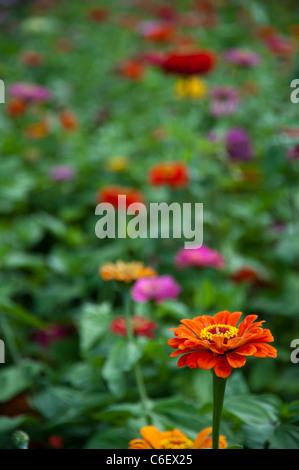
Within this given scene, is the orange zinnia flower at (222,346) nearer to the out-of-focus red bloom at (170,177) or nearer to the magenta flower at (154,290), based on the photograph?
the magenta flower at (154,290)

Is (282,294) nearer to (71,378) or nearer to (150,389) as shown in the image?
(150,389)

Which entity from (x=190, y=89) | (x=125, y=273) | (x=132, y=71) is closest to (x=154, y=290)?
(x=125, y=273)

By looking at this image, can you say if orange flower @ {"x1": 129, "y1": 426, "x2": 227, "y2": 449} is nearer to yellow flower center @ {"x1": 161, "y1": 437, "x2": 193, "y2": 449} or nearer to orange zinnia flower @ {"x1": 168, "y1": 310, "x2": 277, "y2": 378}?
yellow flower center @ {"x1": 161, "y1": 437, "x2": 193, "y2": 449}

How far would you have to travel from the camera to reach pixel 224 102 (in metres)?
1.77

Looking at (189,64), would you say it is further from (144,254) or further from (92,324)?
(92,324)

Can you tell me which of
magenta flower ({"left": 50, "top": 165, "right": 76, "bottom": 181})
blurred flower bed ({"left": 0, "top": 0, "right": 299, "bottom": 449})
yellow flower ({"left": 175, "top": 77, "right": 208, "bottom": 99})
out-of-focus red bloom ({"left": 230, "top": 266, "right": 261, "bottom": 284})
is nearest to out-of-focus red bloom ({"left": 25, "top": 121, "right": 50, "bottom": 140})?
blurred flower bed ({"left": 0, "top": 0, "right": 299, "bottom": 449})

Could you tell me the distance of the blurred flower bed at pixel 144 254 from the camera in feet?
2.66

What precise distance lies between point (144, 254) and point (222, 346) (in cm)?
88

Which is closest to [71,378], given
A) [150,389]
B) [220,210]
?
[150,389]

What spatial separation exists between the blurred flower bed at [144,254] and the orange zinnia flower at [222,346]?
14 centimetres

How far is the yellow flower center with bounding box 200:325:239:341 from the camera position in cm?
49

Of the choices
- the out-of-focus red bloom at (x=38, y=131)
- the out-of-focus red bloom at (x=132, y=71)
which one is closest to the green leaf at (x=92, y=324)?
the out-of-focus red bloom at (x=38, y=131)

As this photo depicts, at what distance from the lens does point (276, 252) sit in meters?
1.31

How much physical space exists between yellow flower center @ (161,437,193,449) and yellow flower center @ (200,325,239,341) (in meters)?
0.14
